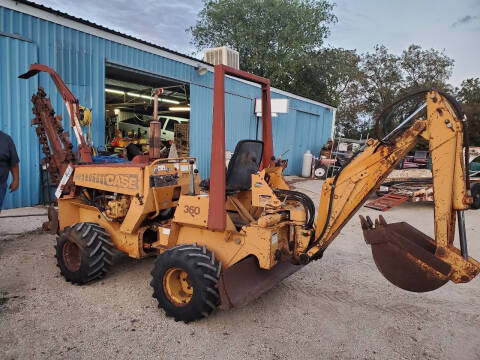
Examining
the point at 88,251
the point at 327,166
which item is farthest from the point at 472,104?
the point at 88,251

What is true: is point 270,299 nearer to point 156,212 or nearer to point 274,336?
point 274,336

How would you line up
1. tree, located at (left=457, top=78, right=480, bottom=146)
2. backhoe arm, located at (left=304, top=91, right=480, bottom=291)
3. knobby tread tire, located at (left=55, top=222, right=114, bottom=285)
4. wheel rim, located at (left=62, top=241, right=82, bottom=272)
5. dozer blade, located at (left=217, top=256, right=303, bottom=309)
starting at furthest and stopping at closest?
tree, located at (left=457, top=78, right=480, bottom=146)
wheel rim, located at (left=62, top=241, right=82, bottom=272)
knobby tread tire, located at (left=55, top=222, right=114, bottom=285)
dozer blade, located at (left=217, top=256, right=303, bottom=309)
backhoe arm, located at (left=304, top=91, right=480, bottom=291)

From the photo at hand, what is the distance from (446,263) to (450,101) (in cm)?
115

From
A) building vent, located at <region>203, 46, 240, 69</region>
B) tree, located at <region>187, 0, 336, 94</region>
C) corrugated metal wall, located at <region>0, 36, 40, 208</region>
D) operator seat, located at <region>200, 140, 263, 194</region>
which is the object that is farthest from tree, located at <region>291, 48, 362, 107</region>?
operator seat, located at <region>200, 140, 263, 194</region>

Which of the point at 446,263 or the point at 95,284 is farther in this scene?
the point at 95,284

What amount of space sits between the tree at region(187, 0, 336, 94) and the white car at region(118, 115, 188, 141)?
10824mm

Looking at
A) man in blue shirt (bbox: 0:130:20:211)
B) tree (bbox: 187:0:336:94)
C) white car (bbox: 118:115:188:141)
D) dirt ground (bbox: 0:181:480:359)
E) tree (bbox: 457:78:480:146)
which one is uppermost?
tree (bbox: 187:0:336:94)

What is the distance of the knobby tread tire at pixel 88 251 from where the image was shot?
3641 mm

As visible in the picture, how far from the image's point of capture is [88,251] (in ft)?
11.9

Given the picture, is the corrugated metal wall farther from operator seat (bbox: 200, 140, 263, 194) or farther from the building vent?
the building vent

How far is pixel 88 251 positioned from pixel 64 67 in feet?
16.7

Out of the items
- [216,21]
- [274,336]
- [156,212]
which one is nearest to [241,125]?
[156,212]

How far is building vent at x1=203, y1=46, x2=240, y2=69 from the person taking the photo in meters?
12.2

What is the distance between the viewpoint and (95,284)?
379 centimetres
